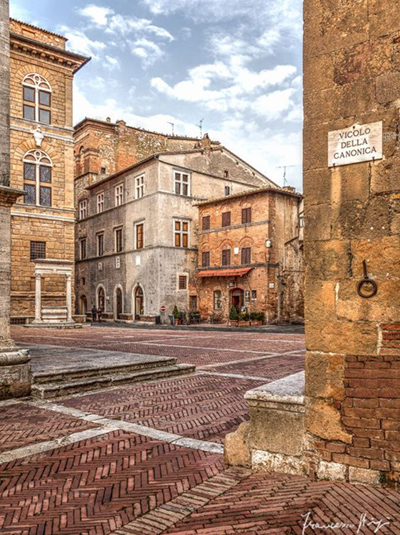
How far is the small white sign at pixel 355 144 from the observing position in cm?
349

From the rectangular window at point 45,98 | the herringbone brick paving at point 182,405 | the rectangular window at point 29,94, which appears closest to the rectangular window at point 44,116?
the rectangular window at point 45,98

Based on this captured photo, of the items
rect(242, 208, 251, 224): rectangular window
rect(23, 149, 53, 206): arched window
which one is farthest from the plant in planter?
rect(23, 149, 53, 206): arched window

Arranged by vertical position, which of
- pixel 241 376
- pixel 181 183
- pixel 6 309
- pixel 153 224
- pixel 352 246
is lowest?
pixel 241 376

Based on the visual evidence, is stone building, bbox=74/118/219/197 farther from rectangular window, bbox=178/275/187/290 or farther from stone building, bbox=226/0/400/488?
stone building, bbox=226/0/400/488

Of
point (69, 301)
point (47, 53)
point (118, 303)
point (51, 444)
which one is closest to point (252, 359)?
point (51, 444)

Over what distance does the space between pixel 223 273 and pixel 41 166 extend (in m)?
14.0

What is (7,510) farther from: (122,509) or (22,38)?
(22,38)

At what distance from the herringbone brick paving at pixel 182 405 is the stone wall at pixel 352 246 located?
203 centimetres

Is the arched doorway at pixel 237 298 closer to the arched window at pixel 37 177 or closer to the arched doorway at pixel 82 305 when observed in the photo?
the arched window at pixel 37 177

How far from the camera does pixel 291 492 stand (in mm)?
3410

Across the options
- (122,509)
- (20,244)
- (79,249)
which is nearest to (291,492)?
(122,509)

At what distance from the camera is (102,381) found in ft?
26.7

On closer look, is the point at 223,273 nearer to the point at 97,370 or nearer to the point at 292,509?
the point at 97,370

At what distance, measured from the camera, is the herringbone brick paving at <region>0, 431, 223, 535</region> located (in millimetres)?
3250
